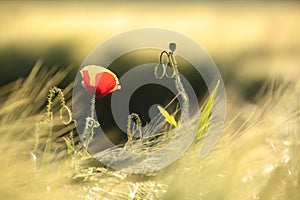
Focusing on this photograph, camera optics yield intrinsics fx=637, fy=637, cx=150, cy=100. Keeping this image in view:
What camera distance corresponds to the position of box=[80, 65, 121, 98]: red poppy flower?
667 millimetres

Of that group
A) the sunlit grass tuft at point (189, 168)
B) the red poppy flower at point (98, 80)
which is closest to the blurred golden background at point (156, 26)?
the red poppy flower at point (98, 80)

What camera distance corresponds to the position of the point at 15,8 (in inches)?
75.7

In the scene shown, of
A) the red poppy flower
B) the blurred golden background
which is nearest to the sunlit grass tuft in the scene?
the red poppy flower

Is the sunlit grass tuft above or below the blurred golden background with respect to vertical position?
above

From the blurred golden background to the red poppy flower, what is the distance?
69 cm

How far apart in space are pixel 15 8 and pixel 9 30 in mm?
199

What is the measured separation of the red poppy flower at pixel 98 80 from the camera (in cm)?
67

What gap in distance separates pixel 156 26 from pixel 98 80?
133cm

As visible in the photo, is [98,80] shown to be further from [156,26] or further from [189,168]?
[156,26]

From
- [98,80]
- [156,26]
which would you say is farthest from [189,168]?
[156,26]

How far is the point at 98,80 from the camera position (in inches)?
26.2

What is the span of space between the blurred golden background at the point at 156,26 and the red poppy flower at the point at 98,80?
0.69 m

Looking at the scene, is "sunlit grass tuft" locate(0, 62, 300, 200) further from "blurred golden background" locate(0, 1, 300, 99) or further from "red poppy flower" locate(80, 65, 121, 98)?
"blurred golden background" locate(0, 1, 300, 99)

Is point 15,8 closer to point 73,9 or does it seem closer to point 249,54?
point 73,9
